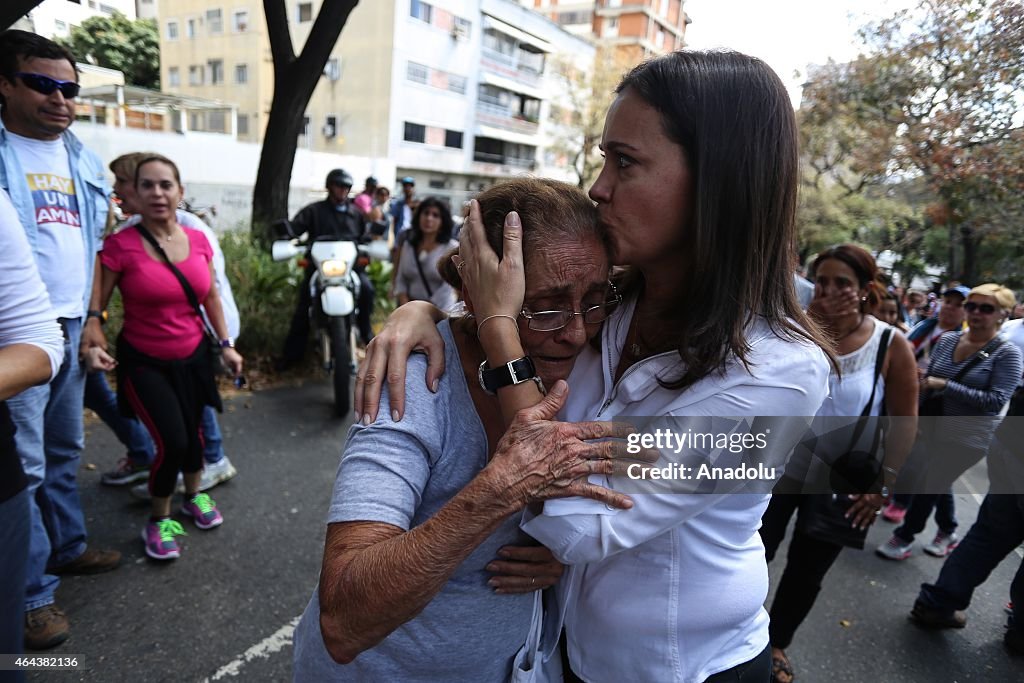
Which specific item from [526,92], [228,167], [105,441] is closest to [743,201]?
[105,441]

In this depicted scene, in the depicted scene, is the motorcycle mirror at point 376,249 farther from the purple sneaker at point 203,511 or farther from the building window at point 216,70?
the building window at point 216,70

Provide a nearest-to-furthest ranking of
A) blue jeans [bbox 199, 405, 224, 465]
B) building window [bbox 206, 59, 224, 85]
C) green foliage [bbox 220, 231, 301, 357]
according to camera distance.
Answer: blue jeans [bbox 199, 405, 224, 465] → green foliage [bbox 220, 231, 301, 357] → building window [bbox 206, 59, 224, 85]

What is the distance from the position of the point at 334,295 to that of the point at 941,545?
4.91 metres

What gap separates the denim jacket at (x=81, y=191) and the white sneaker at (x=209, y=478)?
1.26 metres

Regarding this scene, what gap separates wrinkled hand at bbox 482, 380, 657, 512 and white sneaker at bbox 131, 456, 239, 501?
3.18 m

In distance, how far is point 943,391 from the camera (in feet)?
11.8

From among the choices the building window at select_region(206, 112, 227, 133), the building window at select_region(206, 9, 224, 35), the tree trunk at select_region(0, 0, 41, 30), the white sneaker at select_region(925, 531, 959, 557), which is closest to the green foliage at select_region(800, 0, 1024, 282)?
the white sneaker at select_region(925, 531, 959, 557)

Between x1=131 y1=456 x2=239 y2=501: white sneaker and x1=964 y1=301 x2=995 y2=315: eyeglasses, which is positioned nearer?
x1=964 y1=301 x2=995 y2=315: eyeglasses

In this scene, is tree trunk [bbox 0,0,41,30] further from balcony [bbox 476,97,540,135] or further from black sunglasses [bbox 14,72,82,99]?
balcony [bbox 476,97,540,135]

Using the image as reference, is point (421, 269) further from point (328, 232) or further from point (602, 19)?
point (602, 19)

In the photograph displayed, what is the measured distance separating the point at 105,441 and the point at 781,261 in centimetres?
461

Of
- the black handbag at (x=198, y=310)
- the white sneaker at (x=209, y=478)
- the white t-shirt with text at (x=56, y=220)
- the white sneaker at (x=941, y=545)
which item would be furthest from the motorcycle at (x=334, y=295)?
the white sneaker at (x=941, y=545)

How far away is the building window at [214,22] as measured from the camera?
53.9 feet

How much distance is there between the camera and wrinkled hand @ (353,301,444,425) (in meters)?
1.17
